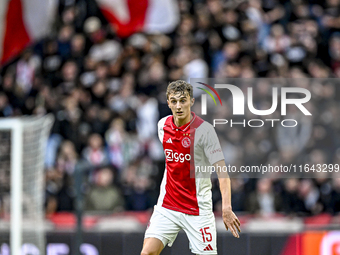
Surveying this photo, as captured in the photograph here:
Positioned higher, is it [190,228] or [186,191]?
[186,191]

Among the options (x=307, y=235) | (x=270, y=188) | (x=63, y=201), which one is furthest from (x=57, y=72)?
(x=307, y=235)

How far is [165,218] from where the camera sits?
4980mm

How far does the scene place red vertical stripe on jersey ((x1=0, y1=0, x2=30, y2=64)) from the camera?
1008 cm

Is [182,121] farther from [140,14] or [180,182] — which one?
[140,14]

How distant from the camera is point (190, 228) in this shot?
16.2ft

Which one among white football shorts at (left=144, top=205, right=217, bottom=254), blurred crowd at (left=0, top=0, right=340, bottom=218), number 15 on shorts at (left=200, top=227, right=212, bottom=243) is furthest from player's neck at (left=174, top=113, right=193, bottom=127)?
blurred crowd at (left=0, top=0, right=340, bottom=218)

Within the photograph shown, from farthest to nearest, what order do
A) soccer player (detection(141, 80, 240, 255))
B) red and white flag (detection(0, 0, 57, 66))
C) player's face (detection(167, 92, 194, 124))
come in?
1. red and white flag (detection(0, 0, 57, 66))
2. soccer player (detection(141, 80, 240, 255))
3. player's face (detection(167, 92, 194, 124))

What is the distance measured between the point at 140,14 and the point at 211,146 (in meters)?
6.16

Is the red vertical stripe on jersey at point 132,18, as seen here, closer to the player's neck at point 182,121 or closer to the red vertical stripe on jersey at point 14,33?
the red vertical stripe on jersey at point 14,33

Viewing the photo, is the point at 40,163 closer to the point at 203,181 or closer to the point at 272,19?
the point at 203,181

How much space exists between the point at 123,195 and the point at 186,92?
3.62 metres

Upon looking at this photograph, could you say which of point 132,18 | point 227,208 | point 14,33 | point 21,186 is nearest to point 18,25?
point 14,33

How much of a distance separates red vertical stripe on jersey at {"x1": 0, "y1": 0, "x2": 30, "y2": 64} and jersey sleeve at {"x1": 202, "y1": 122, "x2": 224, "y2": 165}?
6.23m

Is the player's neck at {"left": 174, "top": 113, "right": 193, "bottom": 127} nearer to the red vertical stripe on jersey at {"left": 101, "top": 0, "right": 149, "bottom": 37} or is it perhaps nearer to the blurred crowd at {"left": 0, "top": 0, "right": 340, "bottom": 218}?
the blurred crowd at {"left": 0, "top": 0, "right": 340, "bottom": 218}
